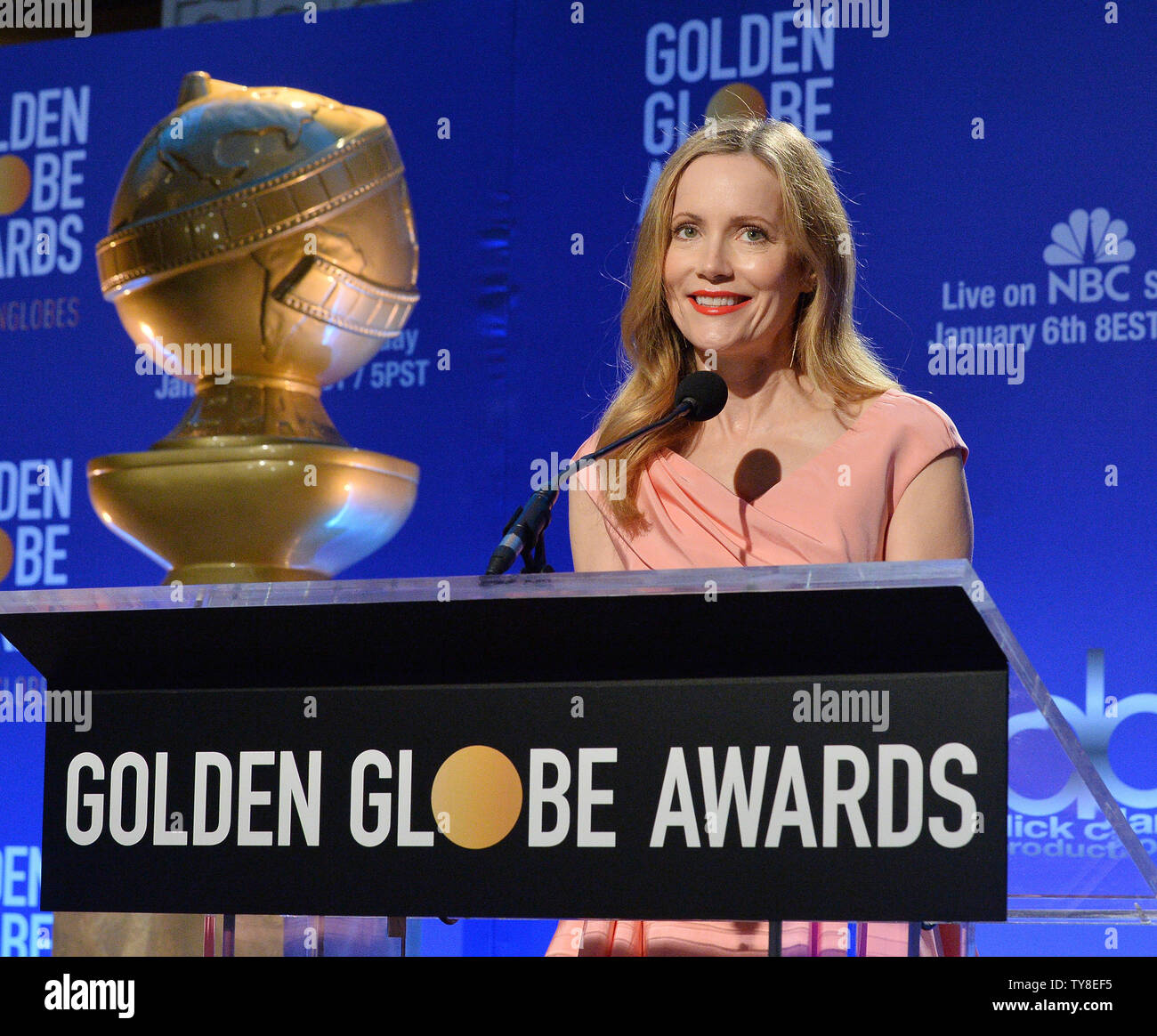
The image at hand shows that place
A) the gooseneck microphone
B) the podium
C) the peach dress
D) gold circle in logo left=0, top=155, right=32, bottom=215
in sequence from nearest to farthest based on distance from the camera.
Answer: the podium → the gooseneck microphone → the peach dress → gold circle in logo left=0, top=155, right=32, bottom=215

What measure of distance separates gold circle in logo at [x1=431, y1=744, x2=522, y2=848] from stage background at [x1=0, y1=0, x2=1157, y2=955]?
1780mm

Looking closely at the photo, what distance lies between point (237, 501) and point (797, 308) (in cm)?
93

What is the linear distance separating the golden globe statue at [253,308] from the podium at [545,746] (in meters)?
1.04

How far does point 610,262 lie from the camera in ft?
10.8

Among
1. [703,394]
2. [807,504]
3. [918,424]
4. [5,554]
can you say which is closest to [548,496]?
[703,394]

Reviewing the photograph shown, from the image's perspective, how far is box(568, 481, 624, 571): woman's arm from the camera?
6.63 ft

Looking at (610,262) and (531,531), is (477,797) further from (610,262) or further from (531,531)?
(610,262)

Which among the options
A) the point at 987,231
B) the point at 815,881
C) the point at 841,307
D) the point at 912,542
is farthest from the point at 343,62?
the point at 815,881

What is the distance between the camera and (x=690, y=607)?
1134 millimetres

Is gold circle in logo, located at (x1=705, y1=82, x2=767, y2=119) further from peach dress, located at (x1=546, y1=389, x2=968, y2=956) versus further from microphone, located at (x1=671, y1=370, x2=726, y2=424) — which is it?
microphone, located at (x1=671, y1=370, x2=726, y2=424)

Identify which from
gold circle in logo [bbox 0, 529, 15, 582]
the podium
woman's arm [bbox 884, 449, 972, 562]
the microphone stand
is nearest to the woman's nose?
woman's arm [bbox 884, 449, 972, 562]

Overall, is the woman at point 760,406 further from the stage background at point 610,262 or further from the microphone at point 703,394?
the stage background at point 610,262

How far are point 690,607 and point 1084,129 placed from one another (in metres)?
2.27
